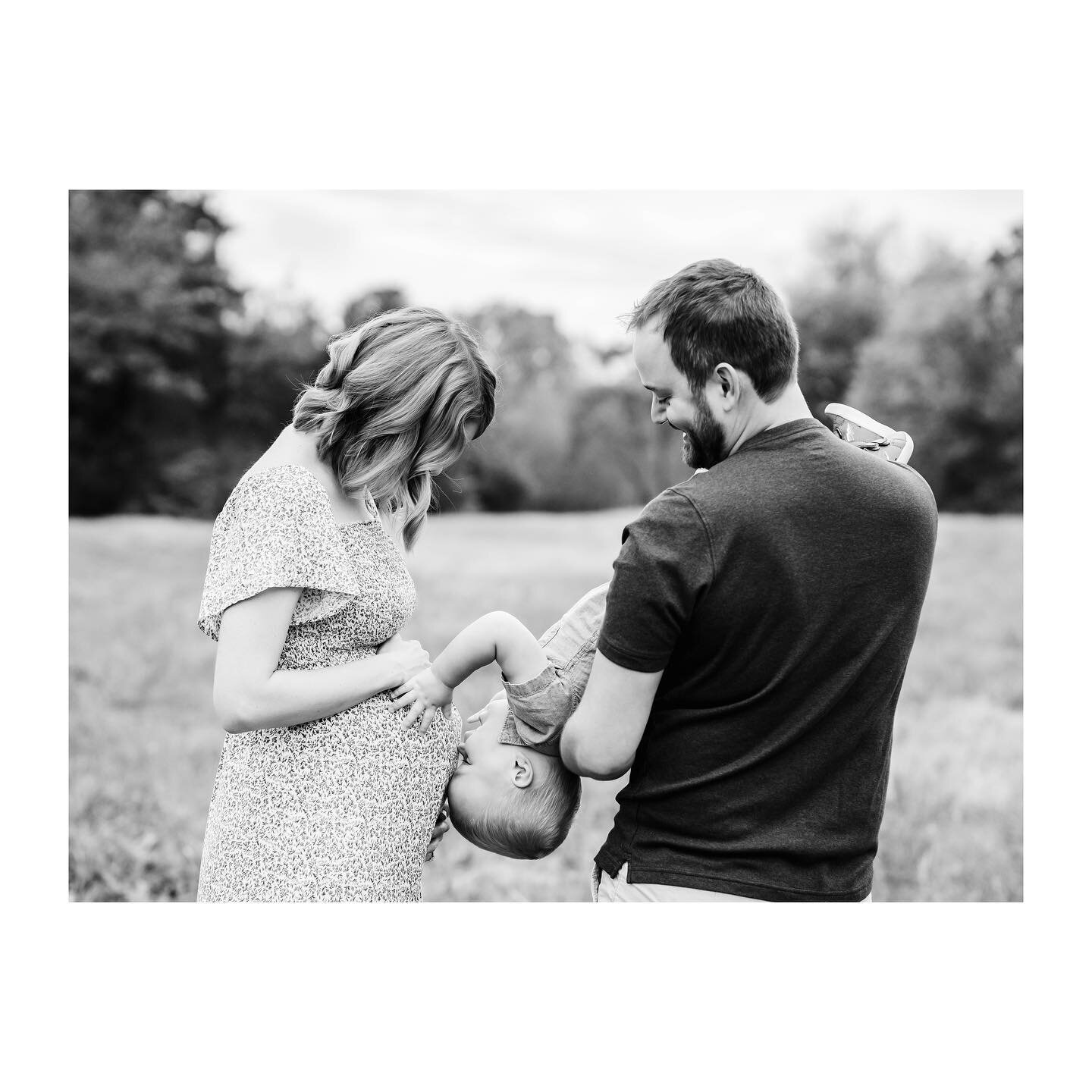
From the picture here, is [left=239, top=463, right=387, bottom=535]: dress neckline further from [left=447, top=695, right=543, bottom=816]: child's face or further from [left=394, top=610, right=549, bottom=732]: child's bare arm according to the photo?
[left=447, top=695, right=543, bottom=816]: child's face

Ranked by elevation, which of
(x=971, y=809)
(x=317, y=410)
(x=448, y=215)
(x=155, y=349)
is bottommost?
(x=971, y=809)

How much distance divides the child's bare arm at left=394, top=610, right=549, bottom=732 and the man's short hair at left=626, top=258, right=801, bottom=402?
23.8 inches

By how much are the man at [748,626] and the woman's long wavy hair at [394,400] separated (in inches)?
16.0

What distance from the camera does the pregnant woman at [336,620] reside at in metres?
1.95

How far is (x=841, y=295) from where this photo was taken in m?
15.3

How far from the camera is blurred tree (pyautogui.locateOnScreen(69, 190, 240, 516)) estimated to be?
A: 14.4m

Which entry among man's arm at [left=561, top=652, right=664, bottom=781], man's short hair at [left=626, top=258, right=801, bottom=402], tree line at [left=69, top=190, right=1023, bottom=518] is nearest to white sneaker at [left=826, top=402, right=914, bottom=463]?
man's short hair at [left=626, top=258, right=801, bottom=402]

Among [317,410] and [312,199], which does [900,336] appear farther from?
[317,410]

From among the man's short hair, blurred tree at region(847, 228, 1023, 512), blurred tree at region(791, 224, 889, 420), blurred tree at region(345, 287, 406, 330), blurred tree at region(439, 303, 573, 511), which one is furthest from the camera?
blurred tree at region(791, 224, 889, 420)

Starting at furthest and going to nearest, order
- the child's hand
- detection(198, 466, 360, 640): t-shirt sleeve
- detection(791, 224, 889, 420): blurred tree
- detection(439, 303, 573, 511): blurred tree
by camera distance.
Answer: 1. detection(791, 224, 889, 420): blurred tree
2. detection(439, 303, 573, 511): blurred tree
3. the child's hand
4. detection(198, 466, 360, 640): t-shirt sleeve

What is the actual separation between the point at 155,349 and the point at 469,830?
562 inches

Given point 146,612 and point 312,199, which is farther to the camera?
point 312,199

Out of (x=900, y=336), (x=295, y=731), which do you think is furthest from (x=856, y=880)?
(x=900, y=336)

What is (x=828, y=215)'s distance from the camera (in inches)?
578
